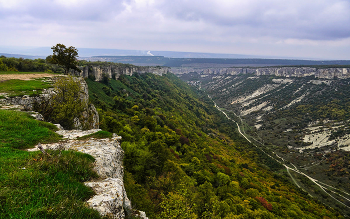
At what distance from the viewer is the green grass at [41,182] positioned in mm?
4730

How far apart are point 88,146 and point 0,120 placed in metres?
6.00

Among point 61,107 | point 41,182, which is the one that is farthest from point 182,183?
point 41,182

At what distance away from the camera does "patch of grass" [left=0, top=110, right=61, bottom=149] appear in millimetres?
9188

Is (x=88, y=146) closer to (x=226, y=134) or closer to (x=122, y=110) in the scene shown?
(x=122, y=110)

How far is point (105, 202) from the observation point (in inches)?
247

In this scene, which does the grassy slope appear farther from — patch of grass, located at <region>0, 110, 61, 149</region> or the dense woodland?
the dense woodland

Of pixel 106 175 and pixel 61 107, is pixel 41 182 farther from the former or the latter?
pixel 61 107

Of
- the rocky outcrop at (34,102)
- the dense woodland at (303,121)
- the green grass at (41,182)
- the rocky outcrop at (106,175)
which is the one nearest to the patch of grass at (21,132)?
the green grass at (41,182)

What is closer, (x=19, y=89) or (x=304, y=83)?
(x=19, y=89)

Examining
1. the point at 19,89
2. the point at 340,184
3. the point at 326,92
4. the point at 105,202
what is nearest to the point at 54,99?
the point at 19,89

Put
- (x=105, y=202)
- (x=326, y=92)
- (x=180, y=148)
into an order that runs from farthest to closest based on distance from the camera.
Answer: (x=326, y=92), (x=180, y=148), (x=105, y=202)

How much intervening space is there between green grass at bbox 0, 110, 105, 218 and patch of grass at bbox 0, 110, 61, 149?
4cm

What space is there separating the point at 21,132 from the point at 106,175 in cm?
639

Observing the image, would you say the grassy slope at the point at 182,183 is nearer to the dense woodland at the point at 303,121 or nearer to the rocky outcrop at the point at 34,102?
the rocky outcrop at the point at 34,102
